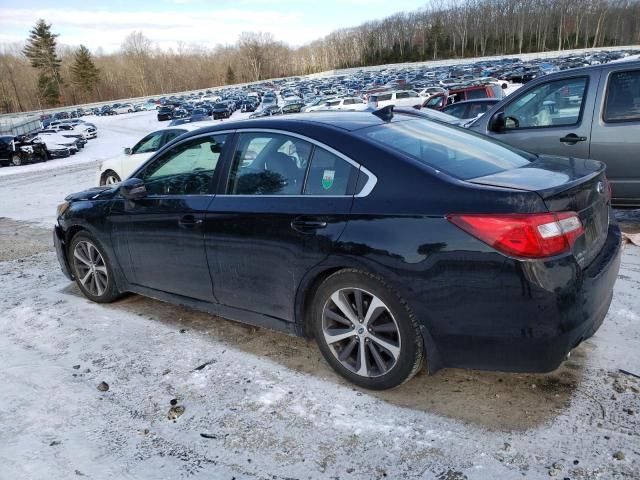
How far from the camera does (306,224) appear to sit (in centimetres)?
309

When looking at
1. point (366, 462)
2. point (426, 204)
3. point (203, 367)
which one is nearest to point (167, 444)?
point (203, 367)

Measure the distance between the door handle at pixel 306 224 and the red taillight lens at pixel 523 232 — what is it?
2.71 feet

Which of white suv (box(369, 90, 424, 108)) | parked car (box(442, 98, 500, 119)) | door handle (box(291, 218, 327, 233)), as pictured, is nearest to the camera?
door handle (box(291, 218, 327, 233))

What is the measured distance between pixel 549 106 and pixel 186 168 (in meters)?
4.34

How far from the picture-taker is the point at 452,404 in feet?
9.57

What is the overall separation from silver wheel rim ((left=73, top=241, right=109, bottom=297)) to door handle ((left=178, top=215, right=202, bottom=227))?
1.30m

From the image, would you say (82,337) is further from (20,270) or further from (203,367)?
(20,270)

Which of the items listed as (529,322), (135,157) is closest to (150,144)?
(135,157)

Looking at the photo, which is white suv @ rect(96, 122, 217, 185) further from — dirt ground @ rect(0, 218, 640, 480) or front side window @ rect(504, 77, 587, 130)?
dirt ground @ rect(0, 218, 640, 480)

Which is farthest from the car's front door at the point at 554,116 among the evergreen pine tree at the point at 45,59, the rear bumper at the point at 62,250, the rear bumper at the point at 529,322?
the evergreen pine tree at the point at 45,59

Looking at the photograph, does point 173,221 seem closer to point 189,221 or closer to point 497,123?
point 189,221

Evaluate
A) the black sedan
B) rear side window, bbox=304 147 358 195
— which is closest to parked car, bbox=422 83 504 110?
the black sedan

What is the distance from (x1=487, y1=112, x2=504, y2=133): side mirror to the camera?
20.7 feet

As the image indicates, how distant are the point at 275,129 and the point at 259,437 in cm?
191
